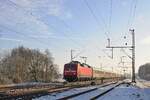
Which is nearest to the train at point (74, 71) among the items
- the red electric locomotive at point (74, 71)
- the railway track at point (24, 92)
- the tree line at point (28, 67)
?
the red electric locomotive at point (74, 71)

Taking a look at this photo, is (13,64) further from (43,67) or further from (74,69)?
(74,69)

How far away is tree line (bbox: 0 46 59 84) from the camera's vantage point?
313 ft

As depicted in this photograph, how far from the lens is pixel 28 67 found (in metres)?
106

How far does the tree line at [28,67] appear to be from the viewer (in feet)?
Answer: 313

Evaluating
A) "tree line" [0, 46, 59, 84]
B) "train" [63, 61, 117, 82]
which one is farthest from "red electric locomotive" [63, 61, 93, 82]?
"tree line" [0, 46, 59, 84]

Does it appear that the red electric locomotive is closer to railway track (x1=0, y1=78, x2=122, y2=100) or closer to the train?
the train

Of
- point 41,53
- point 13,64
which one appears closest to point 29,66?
point 13,64

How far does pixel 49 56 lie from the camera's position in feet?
408

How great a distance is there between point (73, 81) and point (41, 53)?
6761 centimetres

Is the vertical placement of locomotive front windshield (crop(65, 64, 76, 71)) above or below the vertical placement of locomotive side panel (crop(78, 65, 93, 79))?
above

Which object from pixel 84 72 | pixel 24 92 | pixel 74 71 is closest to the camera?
pixel 24 92

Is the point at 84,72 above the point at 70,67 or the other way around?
the other way around

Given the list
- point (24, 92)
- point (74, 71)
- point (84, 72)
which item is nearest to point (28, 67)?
point (84, 72)

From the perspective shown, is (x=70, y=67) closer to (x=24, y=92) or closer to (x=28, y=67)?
(x=24, y=92)
